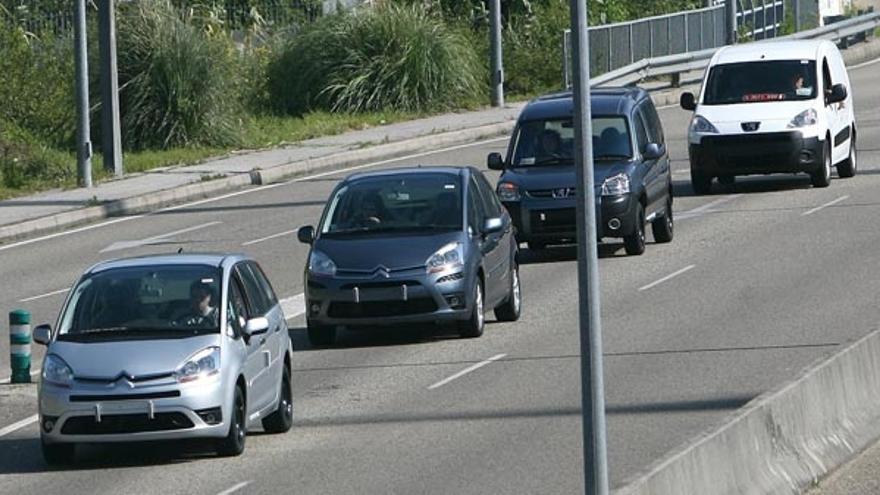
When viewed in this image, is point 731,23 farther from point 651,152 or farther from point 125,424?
point 125,424

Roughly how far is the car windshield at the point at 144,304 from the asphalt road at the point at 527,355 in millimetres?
945

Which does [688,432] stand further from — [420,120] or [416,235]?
[420,120]

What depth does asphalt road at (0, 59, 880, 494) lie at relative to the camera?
1487 cm

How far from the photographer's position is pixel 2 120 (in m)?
38.5

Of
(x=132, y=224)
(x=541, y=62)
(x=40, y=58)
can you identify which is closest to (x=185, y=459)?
(x=132, y=224)

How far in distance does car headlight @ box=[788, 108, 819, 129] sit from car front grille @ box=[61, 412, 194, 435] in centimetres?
1738

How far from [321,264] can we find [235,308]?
447 centimetres

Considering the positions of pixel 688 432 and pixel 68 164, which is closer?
pixel 688 432

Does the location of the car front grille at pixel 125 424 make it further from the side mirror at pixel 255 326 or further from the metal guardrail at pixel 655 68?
the metal guardrail at pixel 655 68

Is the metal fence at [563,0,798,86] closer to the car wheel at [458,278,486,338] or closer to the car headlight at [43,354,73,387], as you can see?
the car wheel at [458,278,486,338]

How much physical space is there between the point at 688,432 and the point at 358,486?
271 cm

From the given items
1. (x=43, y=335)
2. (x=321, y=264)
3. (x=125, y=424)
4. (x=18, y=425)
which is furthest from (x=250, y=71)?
(x=125, y=424)

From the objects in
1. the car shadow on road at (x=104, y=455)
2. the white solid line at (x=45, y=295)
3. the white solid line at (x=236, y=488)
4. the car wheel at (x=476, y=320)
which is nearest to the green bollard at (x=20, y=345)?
the car shadow on road at (x=104, y=455)

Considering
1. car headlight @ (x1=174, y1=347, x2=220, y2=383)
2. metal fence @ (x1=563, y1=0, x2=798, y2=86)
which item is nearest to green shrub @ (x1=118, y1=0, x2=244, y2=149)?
metal fence @ (x1=563, y1=0, x2=798, y2=86)
